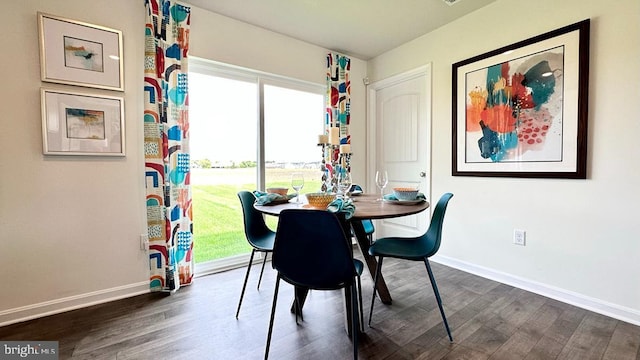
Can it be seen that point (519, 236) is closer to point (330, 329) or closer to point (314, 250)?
point (330, 329)

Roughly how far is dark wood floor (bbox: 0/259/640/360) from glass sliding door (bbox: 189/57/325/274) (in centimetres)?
68

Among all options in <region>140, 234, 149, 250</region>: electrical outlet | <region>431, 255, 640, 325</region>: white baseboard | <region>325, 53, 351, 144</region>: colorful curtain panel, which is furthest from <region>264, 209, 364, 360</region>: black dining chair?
<region>325, 53, 351, 144</region>: colorful curtain panel

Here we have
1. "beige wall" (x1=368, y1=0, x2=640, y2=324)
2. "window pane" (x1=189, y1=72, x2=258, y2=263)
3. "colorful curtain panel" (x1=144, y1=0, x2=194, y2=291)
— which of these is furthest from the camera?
"window pane" (x1=189, y1=72, x2=258, y2=263)

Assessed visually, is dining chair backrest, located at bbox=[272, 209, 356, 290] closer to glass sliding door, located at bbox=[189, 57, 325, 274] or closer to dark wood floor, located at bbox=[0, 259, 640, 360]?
dark wood floor, located at bbox=[0, 259, 640, 360]

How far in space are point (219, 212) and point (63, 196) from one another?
1.27 meters

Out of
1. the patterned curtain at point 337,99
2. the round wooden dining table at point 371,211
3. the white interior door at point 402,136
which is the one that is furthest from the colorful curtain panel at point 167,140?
the white interior door at point 402,136

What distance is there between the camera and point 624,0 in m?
1.85

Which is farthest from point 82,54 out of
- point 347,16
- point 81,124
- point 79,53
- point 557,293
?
point 557,293

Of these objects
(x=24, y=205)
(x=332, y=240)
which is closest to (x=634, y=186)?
(x=332, y=240)

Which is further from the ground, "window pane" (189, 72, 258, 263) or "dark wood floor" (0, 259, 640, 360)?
"window pane" (189, 72, 258, 263)

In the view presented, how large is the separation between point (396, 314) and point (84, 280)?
94.6 inches

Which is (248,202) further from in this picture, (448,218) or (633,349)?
(633,349)

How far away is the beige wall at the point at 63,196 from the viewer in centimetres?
187

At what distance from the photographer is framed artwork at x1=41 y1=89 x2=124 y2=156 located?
77.2 inches
